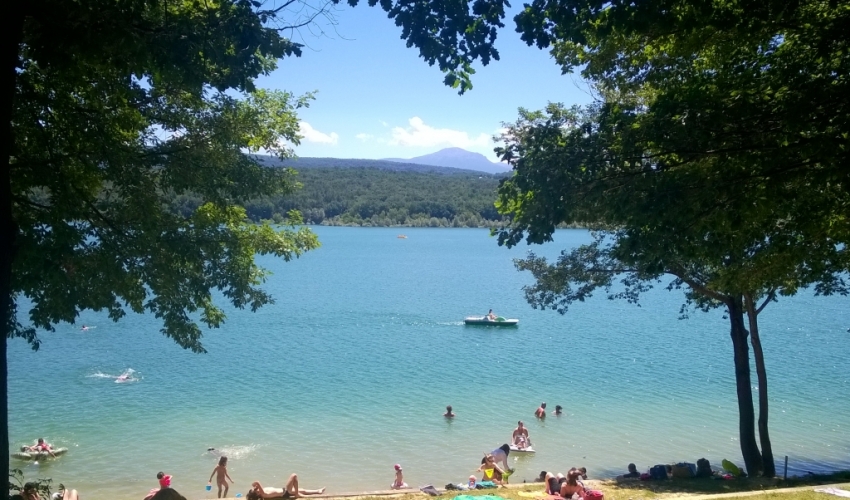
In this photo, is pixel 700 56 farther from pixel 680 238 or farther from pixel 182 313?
pixel 182 313

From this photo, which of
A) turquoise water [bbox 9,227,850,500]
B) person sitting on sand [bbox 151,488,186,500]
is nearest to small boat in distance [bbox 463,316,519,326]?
turquoise water [bbox 9,227,850,500]

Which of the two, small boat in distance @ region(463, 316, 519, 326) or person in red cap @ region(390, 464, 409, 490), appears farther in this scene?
small boat in distance @ region(463, 316, 519, 326)

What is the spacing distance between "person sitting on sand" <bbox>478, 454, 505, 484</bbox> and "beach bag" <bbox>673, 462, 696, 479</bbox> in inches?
135

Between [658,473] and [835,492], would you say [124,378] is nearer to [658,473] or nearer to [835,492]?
[658,473]

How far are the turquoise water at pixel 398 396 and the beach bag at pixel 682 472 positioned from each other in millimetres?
2920

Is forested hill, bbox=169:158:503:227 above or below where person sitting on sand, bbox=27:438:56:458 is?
above

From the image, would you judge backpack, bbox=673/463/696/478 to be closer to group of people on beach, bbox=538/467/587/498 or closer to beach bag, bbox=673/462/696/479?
beach bag, bbox=673/462/696/479

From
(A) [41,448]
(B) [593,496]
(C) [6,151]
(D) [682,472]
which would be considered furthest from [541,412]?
(C) [6,151]

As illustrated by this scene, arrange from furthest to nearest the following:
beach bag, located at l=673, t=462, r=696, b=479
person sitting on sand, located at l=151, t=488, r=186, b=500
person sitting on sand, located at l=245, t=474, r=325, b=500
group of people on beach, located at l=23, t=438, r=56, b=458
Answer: group of people on beach, located at l=23, t=438, r=56, b=458 < beach bag, located at l=673, t=462, r=696, b=479 < person sitting on sand, located at l=245, t=474, r=325, b=500 < person sitting on sand, located at l=151, t=488, r=186, b=500

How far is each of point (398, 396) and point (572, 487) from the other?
512 inches

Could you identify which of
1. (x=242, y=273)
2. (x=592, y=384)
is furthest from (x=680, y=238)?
(x=592, y=384)

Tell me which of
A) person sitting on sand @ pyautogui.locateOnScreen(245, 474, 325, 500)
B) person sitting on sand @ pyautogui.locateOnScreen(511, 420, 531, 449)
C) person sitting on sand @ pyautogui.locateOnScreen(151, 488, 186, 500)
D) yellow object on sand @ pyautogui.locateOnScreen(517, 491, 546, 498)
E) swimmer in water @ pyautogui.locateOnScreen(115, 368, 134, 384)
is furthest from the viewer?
swimmer in water @ pyautogui.locateOnScreen(115, 368, 134, 384)

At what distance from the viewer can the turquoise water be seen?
55.9ft

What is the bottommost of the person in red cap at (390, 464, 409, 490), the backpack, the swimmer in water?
the person in red cap at (390, 464, 409, 490)
